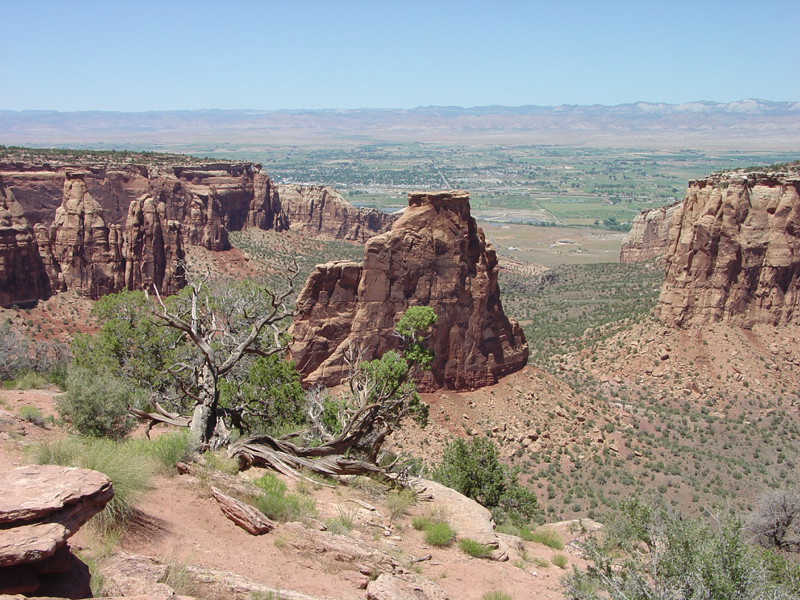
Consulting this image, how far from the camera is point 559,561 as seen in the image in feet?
52.1

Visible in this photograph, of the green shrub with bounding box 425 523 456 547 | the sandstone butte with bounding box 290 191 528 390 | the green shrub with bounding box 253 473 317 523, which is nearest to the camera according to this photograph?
the green shrub with bounding box 253 473 317 523

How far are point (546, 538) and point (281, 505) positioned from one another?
875cm

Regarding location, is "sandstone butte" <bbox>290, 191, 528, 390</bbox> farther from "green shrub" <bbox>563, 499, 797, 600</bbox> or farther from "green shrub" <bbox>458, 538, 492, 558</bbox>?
"green shrub" <bbox>563, 499, 797, 600</bbox>

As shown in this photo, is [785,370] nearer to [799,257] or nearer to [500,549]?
[799,257]

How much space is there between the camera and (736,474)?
32.1 meters

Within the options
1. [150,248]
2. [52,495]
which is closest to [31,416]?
[52,495]

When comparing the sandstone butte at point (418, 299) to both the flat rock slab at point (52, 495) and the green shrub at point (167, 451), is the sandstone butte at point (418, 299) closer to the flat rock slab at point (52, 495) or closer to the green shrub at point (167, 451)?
the green shrub at point (167, 451)

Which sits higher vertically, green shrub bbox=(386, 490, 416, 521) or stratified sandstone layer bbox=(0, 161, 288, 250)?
stratified sandstone layer bbox=(0, 161, 288, 250)

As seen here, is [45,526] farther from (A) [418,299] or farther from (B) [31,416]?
(A) [418,299]

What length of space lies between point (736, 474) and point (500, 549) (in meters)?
22.3

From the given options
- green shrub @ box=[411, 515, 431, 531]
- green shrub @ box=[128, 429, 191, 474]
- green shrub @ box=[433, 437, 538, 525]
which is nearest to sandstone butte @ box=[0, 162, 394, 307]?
green shrub @ box=[433, 437, 538, 525]

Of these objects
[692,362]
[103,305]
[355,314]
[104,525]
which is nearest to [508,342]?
[355,314]

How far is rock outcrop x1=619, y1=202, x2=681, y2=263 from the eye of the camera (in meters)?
86.2

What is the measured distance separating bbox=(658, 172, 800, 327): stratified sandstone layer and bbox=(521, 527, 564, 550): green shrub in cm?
3178
